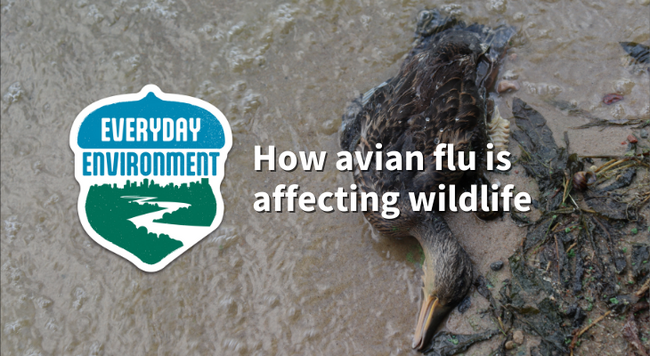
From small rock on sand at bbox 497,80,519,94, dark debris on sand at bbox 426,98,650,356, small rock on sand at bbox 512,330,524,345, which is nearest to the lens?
dark debris on sand at bbox 426,98,650,356

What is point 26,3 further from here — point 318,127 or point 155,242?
point 318,127

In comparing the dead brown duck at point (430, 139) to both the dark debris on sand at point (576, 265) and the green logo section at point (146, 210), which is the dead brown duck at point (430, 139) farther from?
the green logo section at point (146, 210)

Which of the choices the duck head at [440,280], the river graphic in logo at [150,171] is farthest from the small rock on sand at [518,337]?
the river graphic in logo at [150,171]

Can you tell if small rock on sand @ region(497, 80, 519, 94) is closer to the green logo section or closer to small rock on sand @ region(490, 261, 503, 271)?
small rock on sand @ region(490, 261, 503, 271)

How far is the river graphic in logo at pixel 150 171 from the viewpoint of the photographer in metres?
3.79

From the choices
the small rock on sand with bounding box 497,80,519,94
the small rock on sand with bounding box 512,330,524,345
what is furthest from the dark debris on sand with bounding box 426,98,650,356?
the small rock on sand with bounding box 497,80,519,94

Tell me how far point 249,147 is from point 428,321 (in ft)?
6.56

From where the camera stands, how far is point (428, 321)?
128 inches

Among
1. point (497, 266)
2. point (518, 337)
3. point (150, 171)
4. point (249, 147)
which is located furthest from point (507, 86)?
point (150, 171)

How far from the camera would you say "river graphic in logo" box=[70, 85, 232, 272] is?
12.4 ft

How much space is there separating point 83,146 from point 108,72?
729 mm

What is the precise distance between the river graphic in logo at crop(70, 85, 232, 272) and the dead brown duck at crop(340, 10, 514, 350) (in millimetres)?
1282

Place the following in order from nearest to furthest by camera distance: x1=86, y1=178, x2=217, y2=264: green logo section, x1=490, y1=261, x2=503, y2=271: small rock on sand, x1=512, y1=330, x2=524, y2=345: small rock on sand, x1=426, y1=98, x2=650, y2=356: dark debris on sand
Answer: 1. x1=426, y1=98, x2=650, y2=356: dark debris on sand
2. x1=512, y1=330, x2=524, y2=345: small rock on sand
3. x1=490, y1=261, x2=503, y2=271: small rock on sand
4. x1=86, y1=178, x2=217, y2=264: green logo section

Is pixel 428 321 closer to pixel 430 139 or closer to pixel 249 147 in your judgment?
pixel 430 139
